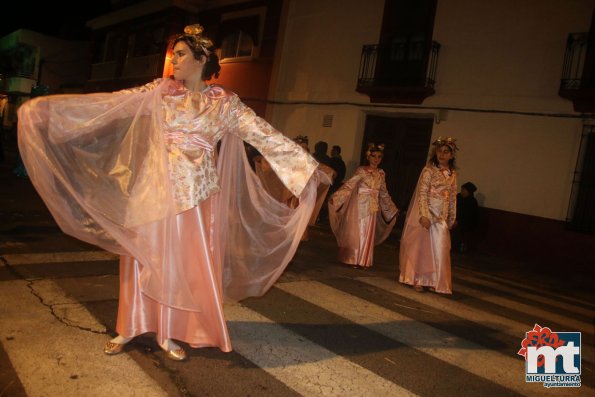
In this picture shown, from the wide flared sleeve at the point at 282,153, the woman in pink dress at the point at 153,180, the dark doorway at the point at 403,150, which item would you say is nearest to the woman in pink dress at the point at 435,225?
the wide flared sleeve at the point at 282,153

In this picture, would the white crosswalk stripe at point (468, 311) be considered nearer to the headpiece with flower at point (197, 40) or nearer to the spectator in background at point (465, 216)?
the headpiece with flower at point (197, 40)

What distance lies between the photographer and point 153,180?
3.02 metres

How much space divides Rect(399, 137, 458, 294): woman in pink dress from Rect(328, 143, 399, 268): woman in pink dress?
38.6 inches

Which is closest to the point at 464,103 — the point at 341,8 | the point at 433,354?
the point at 341,8

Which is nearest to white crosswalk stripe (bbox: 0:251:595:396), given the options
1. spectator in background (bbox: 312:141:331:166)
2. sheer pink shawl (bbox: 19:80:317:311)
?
sheer pink shawl (bbox: 19:80:317:311)

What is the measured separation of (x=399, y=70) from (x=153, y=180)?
11.9 meters

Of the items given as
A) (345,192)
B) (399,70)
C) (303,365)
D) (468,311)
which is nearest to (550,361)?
(468,311)

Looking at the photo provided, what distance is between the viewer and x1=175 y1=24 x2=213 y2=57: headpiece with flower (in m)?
3.23

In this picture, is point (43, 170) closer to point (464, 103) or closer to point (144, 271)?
point (144, 271)

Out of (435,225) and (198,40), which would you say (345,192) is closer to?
(435,225)

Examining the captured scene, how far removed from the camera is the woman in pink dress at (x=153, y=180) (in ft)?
9.77

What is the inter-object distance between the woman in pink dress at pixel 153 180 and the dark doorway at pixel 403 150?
34.6 feet

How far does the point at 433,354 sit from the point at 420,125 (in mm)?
10401

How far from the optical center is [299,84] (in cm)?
1666
